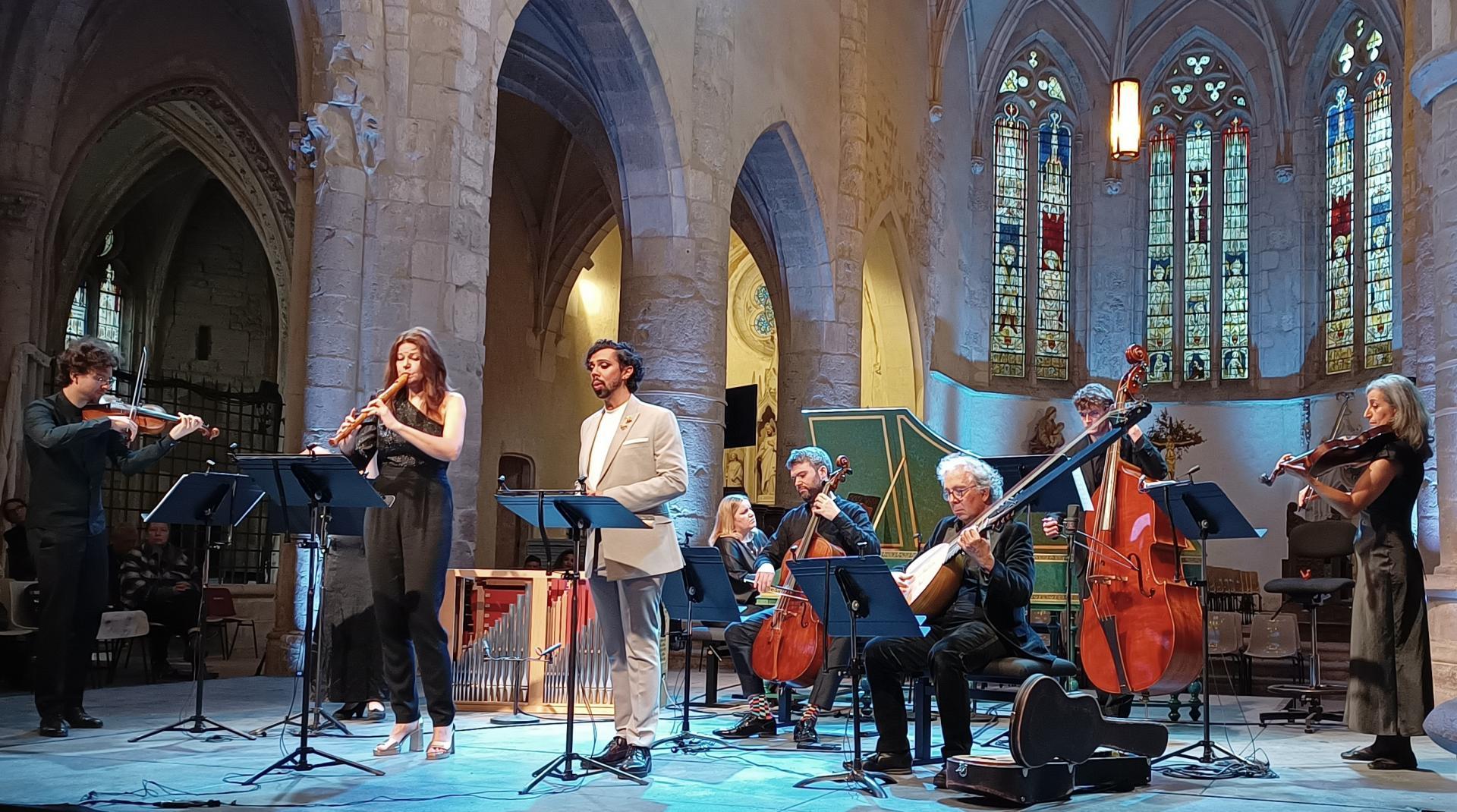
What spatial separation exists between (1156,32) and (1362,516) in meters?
20.7

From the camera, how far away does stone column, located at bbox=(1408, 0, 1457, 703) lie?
6984 millimetres

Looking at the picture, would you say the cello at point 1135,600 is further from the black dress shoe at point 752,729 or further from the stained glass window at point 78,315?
the stained glass window at point 78,315

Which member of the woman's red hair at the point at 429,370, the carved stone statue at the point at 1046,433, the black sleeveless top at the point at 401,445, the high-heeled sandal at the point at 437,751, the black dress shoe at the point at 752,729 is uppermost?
the carved stone statue at the point at 1046,433

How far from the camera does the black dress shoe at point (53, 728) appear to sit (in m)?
6.09

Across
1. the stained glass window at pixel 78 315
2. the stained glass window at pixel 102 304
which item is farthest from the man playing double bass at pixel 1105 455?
the stained glass window at pixel 78 315

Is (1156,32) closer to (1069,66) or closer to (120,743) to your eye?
(1069,66)

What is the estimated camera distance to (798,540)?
23.4ft

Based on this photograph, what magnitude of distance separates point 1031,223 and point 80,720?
66.2ft

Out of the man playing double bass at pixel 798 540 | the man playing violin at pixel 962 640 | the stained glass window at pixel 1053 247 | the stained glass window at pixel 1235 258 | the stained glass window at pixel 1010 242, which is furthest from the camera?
the stained glass window at pixel 1053 247

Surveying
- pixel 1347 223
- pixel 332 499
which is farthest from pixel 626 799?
pixel 1347 223

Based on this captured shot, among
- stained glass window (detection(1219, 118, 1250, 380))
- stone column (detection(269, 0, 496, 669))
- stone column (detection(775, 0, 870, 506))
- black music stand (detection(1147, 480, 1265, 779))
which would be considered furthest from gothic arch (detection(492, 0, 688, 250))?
stained glass window (detection(1219, 118, 1250, 380))

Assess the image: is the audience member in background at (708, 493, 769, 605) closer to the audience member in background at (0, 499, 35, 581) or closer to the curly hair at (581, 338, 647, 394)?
the curly hair at (581, 338, 647, 394)

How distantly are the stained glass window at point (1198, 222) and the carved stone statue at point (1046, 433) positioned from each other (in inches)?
74.9

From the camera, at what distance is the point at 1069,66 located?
24.9m
